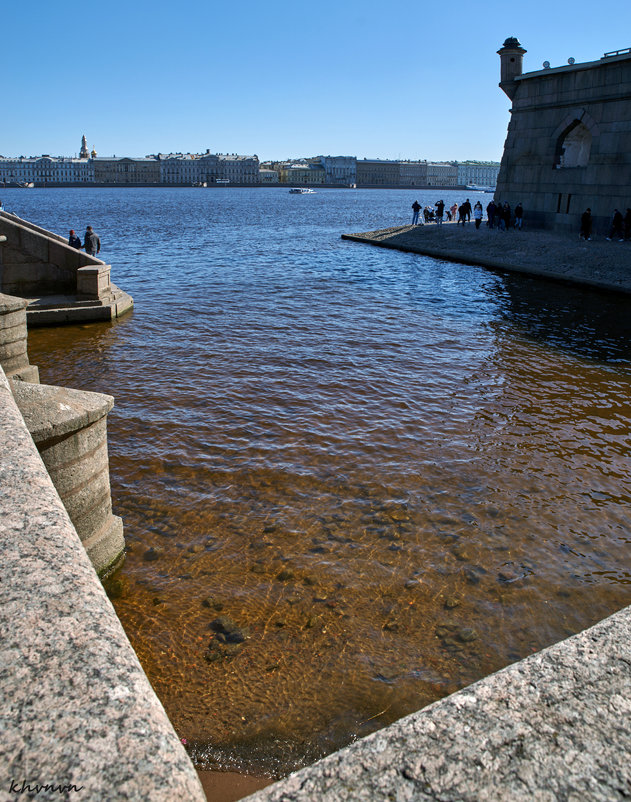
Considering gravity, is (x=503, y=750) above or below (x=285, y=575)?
above

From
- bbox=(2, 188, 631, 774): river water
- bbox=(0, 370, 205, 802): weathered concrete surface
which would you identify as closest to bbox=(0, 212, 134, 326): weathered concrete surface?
bbox=(2, 188, 631, 774): river water

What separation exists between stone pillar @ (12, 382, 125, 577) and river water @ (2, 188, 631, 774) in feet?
1.35

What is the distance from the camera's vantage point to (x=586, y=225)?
21.9 metres

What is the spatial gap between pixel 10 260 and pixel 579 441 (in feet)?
38.0

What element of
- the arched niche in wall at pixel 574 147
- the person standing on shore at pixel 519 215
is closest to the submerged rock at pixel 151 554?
the person standing on shore at pixel 519 215

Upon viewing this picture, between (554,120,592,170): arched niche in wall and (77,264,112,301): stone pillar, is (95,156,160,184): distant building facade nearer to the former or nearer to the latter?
(554,120,592,170): arched niche in wall

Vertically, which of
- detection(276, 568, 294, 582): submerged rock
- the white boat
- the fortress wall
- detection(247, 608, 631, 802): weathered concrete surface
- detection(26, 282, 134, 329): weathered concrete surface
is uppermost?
the white boat

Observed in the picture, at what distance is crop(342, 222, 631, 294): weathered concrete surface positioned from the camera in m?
17.9

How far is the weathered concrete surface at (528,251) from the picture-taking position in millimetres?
17859

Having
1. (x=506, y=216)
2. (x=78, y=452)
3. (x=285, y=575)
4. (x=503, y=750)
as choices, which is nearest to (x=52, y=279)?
(x=78, y=452)

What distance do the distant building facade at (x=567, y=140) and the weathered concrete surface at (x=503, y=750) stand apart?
23.0m

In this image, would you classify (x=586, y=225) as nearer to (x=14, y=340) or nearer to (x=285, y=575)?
(x=14, y=340)

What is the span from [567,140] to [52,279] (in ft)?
71.5

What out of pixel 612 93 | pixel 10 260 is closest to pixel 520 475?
pixel 10 260
